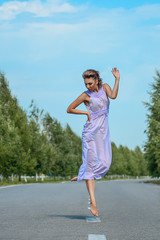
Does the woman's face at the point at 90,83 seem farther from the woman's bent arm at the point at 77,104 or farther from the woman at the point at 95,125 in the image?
the woman's bent arm at the point at 77,104

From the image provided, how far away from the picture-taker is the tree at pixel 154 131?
40.9 metres

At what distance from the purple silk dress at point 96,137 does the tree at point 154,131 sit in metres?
31.5

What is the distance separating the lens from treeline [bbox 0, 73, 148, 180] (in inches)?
1878

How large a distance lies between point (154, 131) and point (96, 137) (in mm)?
35750

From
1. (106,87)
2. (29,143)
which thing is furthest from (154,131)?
(106,87)

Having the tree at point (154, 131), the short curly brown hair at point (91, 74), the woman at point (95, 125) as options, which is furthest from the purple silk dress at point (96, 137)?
the tree at point (154, 131)

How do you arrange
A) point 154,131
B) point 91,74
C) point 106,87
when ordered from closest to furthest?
point 91,74 < point 106,87 < point 154,131

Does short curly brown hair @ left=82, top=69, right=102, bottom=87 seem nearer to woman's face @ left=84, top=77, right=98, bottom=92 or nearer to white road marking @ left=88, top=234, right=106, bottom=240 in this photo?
woman's face @ left=84, top=77, right=98, bottom=92

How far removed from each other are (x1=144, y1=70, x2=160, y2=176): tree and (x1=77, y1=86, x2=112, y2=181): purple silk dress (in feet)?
103

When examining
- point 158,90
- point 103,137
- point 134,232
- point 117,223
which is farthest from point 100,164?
point 158,90

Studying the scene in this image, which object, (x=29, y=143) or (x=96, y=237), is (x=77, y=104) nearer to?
(x=96, y=237)

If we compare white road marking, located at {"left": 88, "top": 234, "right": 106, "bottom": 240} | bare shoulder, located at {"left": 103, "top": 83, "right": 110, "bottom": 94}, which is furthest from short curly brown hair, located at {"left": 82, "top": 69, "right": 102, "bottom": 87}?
white road marking, located at {"left": 88, "top": 234, "right": 106, "bottom": 240}

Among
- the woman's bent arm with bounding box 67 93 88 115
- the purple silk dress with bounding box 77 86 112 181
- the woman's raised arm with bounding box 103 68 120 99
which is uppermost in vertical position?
the woman's raised arm with bounding box 103 68 120 99

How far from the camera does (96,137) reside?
785 centimetres
